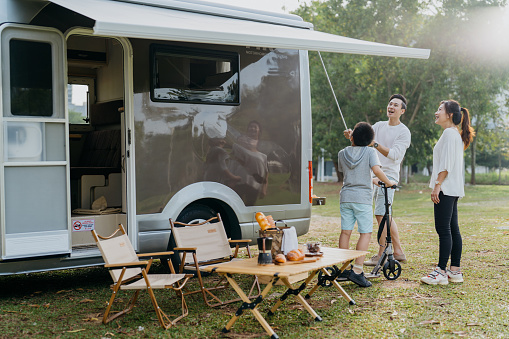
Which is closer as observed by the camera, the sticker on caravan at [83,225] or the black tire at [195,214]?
the sticker on caravan at [83,225]

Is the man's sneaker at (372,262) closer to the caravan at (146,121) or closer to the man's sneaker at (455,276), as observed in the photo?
the caravan at (146,121)

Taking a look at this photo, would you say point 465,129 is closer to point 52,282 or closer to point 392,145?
point 392,145

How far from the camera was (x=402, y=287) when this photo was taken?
560 cm

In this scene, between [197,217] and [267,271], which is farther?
[197,217]

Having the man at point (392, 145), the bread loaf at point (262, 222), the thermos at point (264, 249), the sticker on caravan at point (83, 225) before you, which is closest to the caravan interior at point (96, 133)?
the sticker on caravan at point (83, 225)

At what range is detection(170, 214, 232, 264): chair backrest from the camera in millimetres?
5371

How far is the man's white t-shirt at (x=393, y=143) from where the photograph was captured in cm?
626

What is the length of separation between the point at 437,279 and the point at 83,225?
354 centimetres

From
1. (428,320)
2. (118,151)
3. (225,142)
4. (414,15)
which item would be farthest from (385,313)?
(414,15)

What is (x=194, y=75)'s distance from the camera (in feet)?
19.6

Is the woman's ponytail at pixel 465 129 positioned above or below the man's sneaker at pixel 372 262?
above

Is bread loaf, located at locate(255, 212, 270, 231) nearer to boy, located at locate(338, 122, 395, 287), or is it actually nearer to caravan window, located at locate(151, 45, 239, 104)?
boy, located at locate(338, 122, 395, 287)

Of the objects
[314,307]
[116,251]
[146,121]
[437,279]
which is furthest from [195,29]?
[437,279]

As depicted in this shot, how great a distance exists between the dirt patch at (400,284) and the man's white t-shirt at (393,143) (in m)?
1.13
